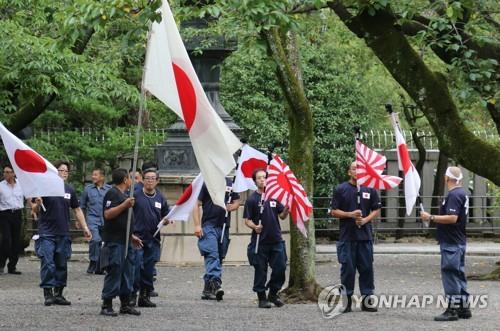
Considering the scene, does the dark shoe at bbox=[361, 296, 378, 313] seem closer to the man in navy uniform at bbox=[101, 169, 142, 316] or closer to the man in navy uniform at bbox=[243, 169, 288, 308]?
the man in navy uniform at bbox=[243, 169, 288, 308]

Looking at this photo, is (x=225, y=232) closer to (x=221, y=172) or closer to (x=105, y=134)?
(x=221, y=172)

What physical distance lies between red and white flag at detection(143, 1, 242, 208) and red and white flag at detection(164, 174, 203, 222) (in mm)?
2886

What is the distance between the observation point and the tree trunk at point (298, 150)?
608 inches

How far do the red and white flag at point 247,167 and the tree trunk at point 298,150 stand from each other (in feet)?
1.47

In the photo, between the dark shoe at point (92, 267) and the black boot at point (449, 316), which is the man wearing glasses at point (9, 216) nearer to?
the dark shoe at point (92, 267)

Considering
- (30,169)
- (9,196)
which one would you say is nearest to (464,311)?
(30,169)

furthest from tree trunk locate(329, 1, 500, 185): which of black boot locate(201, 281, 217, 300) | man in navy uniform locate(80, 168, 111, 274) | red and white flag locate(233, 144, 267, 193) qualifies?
man in navy uniform locate(80, 168, 111, 274)

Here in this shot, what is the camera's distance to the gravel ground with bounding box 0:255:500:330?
1277cm

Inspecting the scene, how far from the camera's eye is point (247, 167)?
52.4 feet

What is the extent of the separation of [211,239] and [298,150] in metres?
1.66

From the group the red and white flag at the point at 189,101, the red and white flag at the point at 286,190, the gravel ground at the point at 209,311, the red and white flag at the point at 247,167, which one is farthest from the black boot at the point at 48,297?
the red and white flag at the point at 189,101

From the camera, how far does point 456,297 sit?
13133 millimetres

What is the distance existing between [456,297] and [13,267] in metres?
9.72

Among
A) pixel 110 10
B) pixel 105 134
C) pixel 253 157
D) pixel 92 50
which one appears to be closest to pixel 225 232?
pixel 253 157
